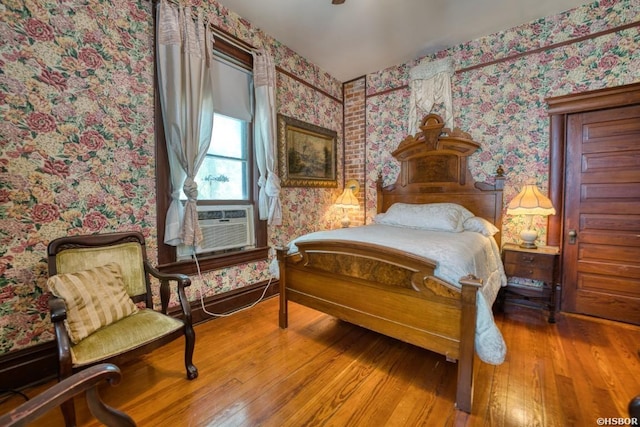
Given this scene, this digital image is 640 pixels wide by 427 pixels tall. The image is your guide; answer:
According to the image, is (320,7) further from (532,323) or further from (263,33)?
(532,323)

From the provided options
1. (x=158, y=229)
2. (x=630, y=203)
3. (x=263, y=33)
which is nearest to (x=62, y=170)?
(x=158, y=229)

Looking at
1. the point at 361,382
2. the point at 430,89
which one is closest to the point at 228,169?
the point at 361,382

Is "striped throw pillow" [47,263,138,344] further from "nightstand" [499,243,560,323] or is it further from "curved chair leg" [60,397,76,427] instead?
"nightstand" [499,243,560,323]

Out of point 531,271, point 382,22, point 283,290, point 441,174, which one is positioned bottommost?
point 283,290

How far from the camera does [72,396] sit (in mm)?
773

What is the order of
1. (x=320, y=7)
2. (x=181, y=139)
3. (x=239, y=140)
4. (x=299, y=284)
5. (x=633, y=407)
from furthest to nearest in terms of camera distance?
(x=239, y=140) → (x=320, y=7) → (x=299, y=284) → (x=181, y=139) → (x=633, y=407)

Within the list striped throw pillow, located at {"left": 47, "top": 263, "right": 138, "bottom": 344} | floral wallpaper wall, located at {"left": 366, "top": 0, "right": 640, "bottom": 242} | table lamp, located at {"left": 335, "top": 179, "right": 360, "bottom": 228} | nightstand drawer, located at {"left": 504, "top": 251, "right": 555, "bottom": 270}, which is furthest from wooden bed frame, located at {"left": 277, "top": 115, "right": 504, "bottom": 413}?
table lamp, located at {"left": 335, "top": 179, "right": 360, "bottom": 228}

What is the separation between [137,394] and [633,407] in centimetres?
216

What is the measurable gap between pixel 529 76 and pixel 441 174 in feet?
4.22

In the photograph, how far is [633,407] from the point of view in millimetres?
715

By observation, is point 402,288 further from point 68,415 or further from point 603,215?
point 603,215

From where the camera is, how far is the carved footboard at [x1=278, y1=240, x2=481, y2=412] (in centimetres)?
153

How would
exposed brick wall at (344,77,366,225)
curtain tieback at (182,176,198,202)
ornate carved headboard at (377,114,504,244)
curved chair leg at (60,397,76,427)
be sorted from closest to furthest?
curved chair leg at (60,397,76,427) < curtain tieback at (182,176,198,202) < ornate carved headboard at (377,114,504,244) < exposed brick wall at (344,77,366,225)

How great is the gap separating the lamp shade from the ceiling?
1.73m
